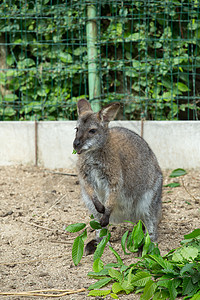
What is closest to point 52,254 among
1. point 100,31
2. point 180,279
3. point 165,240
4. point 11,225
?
point 11,225

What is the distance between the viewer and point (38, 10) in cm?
652

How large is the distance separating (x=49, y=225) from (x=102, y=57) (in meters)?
2.88

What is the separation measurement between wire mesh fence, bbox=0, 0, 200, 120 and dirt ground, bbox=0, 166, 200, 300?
3.44 feet

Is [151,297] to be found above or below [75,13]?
below

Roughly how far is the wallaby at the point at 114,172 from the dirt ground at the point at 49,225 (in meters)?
0.30

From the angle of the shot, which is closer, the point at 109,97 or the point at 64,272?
the point at 64,272

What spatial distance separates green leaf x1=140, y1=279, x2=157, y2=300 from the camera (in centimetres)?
296

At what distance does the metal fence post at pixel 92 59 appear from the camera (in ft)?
21.0

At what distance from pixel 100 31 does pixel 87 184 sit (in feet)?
9.81

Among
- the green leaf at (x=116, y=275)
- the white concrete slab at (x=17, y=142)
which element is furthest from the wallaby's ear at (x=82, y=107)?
the white concrete slab at (x=17, y=142)

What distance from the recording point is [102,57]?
6.66 m

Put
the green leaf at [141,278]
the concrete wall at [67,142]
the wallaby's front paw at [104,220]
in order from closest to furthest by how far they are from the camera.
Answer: the green leaf at [141,278], the wallaby's front paw at [104,220], the concrete wall at [67,142]

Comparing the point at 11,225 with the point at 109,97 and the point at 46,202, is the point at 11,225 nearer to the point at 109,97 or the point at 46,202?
the point at 46,202

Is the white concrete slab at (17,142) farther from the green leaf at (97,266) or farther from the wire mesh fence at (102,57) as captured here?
the green leaf at (97,266)
